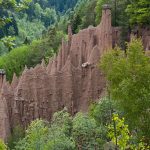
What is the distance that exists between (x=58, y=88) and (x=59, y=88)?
0.24 ft

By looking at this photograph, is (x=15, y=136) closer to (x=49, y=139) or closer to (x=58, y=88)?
(x=58, y=88)

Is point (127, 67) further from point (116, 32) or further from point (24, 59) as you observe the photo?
point (24, 59)

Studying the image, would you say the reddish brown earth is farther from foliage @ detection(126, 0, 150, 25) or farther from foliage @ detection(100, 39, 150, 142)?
foliage @ detection(100, 39, 150, 142)

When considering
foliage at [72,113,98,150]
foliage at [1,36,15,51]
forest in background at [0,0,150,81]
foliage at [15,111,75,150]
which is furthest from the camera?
foliage at [72,113,98,150]

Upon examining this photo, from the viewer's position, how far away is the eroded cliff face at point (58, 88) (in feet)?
106

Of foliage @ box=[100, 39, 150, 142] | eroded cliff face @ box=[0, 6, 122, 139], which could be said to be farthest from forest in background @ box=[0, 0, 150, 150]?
eroded cliff face @ box=[0, 6, 122, 139]

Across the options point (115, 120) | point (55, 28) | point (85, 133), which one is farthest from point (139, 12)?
point (55, 28)

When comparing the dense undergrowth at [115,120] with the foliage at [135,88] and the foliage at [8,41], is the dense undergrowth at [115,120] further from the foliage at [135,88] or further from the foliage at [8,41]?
the foliage at [8,41]

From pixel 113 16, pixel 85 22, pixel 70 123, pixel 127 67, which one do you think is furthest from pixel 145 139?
pixel 85 22

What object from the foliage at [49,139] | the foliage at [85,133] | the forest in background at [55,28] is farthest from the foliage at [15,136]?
the foliage at [85,133]

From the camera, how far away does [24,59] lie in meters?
58.1

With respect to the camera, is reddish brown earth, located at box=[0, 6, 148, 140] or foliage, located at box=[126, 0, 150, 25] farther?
foliage, located at box=[126, 0, 150, 25]

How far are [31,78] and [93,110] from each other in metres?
7.73

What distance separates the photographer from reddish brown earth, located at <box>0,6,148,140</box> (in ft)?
106
